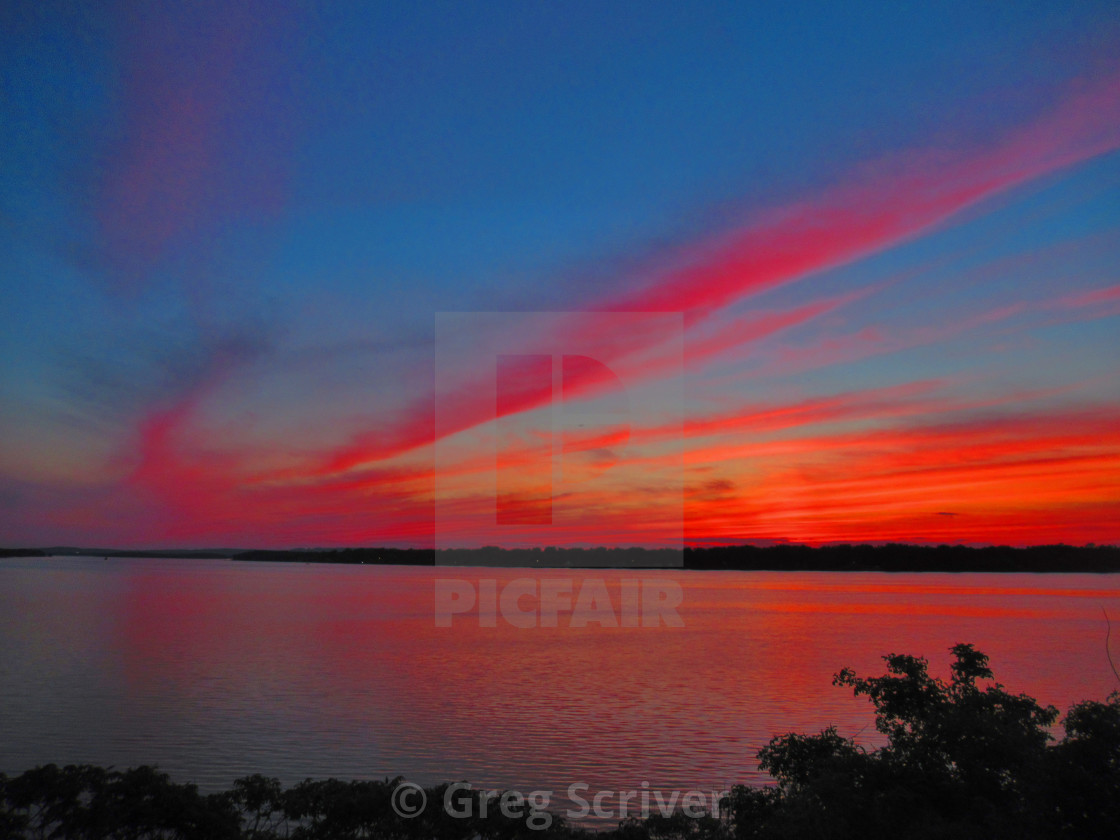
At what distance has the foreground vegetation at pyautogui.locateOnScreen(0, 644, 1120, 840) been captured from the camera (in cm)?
1027

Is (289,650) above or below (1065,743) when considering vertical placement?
below

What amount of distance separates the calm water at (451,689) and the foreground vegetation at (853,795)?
878 centimetres

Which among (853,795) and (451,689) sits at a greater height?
(853,795)

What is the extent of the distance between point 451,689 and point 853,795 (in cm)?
2646

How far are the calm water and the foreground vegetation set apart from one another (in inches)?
346

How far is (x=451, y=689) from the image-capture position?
35.5 m

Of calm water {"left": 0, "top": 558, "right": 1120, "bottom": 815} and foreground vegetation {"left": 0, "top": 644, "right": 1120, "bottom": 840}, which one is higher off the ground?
foreground vegetation {"left": 0, "top": 644, "right": 1120, "bottom": 840}

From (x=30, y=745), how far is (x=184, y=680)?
1238cm

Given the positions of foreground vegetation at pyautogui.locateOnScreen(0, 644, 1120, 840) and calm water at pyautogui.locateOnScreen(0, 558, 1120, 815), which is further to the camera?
calm water at pyautogui.locateOnScreen(0, 558, 1120, 815)

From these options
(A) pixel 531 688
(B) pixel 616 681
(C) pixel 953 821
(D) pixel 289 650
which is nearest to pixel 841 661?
(B) pixel 616 681

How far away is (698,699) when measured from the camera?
112 feet

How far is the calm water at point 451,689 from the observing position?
23719 millimetres

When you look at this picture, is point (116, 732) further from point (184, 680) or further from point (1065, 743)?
point (1065, 743)

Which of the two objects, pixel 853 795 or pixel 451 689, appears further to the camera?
pixel 451 689
